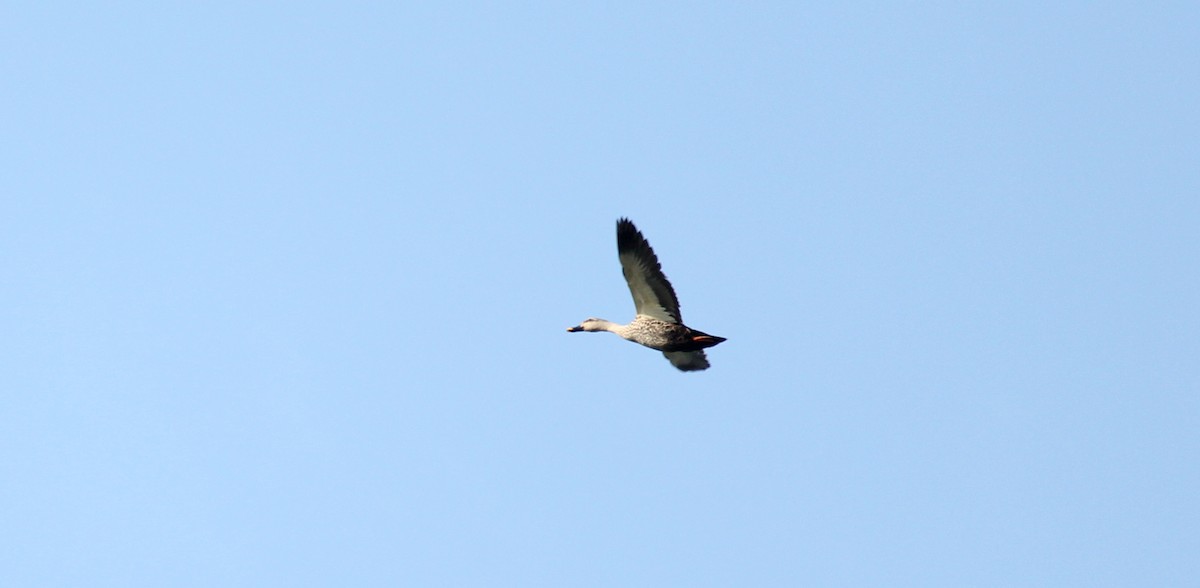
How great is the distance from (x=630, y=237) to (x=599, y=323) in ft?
10.9

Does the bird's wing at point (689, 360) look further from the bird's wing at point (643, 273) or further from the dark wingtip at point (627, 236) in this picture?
the dark wingtip at point (627, 236)

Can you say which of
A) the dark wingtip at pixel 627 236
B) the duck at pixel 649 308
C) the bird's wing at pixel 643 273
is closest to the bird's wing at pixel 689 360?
the duck at pixel 649 308

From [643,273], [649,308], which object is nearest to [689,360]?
[649,308]

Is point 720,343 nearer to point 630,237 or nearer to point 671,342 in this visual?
point 671,342

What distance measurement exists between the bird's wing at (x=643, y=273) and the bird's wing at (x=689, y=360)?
2382mm

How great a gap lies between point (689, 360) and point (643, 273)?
3803 mm

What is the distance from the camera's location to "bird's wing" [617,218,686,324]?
110 ft

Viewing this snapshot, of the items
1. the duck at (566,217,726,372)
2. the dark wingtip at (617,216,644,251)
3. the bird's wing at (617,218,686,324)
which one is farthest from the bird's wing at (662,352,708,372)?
the dark wingtip at (617,216,644,251)

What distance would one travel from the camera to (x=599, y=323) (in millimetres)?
36219

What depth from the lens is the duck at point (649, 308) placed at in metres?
33.7

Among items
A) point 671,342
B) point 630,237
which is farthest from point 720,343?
point 630,237

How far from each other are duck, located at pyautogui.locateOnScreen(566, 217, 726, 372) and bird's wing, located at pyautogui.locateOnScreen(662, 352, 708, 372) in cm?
54

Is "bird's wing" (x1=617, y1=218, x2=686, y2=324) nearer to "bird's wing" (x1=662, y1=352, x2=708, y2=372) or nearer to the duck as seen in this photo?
the duck

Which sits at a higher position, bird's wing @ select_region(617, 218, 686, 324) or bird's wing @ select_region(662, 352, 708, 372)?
bird's wing @ select_region(617, 218, 686, 324)
